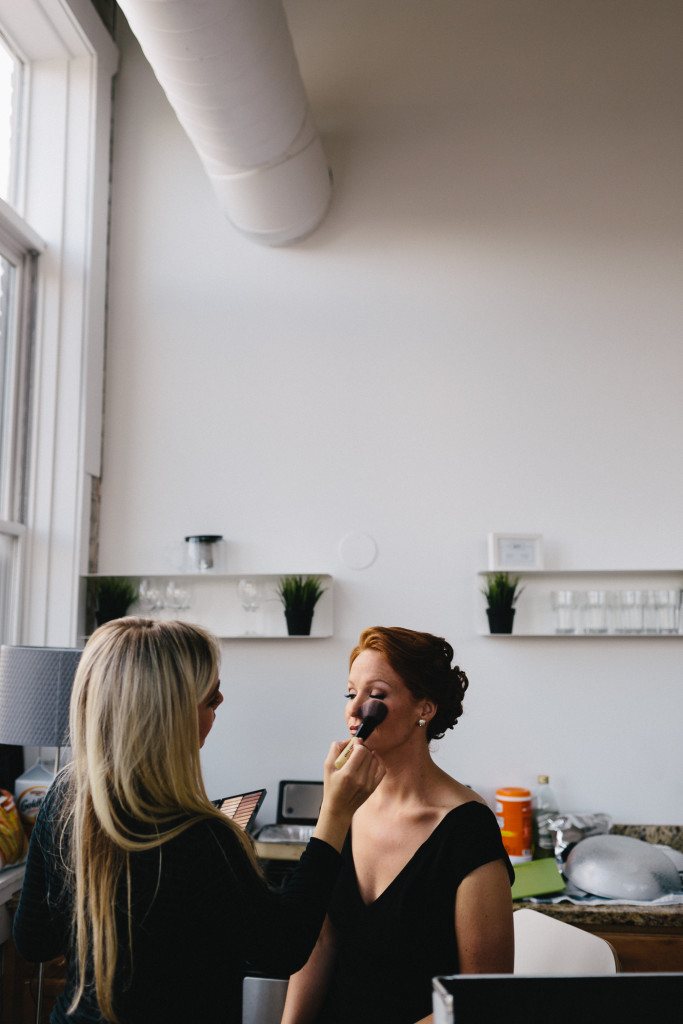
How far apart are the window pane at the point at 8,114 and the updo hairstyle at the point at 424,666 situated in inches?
93.8

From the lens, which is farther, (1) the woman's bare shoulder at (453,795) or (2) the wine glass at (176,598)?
(2) the wine glass at (176,598)

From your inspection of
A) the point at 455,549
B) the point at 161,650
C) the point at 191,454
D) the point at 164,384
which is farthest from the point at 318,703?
the point at 161,650

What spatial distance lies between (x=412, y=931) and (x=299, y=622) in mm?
1542

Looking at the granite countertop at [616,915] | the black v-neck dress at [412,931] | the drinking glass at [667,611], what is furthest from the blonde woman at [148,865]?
the drinking glass at [667,611]

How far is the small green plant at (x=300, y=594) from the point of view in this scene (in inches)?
114

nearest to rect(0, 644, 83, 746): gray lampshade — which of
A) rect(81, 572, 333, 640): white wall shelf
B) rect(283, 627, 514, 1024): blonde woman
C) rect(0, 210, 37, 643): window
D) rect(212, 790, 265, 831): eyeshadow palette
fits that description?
rect(212, 790, 265, 831): eyeshadow palette

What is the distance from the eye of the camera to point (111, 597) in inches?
118

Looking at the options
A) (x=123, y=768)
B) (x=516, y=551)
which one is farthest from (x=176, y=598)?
(x=123, y=768)

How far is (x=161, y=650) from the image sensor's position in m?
1.14

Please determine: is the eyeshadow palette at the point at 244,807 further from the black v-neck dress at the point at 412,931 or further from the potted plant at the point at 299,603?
the potted plant at the point at 299,603

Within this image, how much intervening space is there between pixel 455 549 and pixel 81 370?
1558 millimetres

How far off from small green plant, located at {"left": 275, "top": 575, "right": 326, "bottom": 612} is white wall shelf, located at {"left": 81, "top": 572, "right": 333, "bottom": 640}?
57 mm

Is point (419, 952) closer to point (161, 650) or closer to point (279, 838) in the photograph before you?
point (161, 650)

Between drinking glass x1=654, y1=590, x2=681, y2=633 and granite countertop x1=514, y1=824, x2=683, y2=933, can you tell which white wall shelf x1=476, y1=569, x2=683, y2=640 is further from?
granite countertop x1=514, y1=824, x2=683, y2=933
